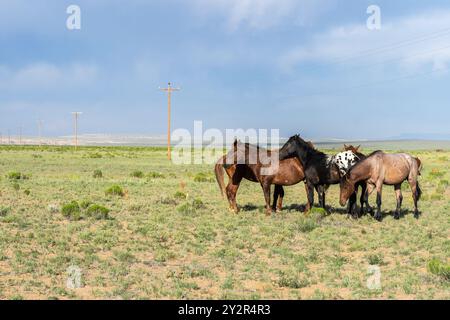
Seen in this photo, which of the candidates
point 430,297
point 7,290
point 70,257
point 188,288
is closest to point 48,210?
point 70,257

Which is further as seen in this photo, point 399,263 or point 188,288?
point 399,263

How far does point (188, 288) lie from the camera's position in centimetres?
848

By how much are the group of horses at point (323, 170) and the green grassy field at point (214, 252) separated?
85 cm

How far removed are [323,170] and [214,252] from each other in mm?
5583

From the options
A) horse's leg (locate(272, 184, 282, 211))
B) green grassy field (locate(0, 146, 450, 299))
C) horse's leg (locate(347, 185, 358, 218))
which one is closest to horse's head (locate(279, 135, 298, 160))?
horse's leg (locate(272, 184, 282, 211))

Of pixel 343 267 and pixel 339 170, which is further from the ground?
pixel 339 170

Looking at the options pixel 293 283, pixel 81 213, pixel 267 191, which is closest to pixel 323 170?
pixel 267 191

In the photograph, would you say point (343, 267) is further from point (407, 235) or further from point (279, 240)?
point (407, 235)

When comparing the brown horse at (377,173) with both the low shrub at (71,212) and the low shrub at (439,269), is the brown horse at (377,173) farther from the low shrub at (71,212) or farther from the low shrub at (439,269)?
the low shrub at (71,212)

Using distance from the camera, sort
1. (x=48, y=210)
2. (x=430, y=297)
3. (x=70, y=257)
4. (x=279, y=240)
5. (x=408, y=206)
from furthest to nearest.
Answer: (x=408, y=206)
(x=48, y=210)
(x=279, y=240)
(x=70, y=257)
(x=430, y=297)

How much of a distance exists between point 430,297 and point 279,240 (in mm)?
4862

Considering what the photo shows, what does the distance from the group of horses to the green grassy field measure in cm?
85

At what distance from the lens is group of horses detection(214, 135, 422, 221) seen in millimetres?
14469
